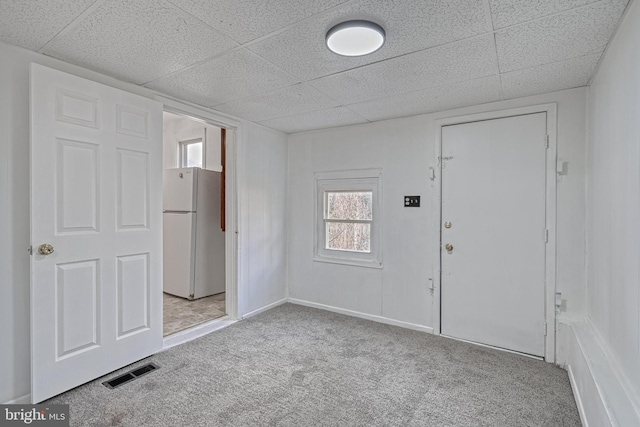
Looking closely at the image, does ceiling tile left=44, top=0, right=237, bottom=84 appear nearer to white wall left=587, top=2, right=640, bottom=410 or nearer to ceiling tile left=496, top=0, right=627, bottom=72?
ceiling tile left=496, top=0, right=627, bottom=72

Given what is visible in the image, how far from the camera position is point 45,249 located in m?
2.02

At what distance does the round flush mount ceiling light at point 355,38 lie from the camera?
→ 5.57ft

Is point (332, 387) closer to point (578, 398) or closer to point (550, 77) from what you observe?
point (578, 398)

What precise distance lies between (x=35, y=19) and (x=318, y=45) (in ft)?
4.98

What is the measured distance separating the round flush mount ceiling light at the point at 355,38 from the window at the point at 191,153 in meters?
4.06

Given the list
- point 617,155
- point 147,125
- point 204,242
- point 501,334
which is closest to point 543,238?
point 501,334

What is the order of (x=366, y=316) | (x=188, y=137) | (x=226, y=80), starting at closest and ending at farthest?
(x=226, y=80) → (x=366, y=316) → (x=188, y=137)

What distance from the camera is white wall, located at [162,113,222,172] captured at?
16.7ft

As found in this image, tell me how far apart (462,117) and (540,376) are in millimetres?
2278

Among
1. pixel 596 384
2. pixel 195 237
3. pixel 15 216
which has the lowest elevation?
pixel 596 384

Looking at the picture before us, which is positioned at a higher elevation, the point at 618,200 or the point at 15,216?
the point at 618,200

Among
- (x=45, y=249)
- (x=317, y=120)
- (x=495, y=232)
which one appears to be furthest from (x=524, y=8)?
(x=45, y=249)

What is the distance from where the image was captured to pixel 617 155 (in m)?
1.74

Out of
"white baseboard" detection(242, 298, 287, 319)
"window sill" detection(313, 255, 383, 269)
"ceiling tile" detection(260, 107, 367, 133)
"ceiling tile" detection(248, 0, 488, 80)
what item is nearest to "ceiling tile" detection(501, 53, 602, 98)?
"ceiling tile" detection(248, 0, 488, 80)
